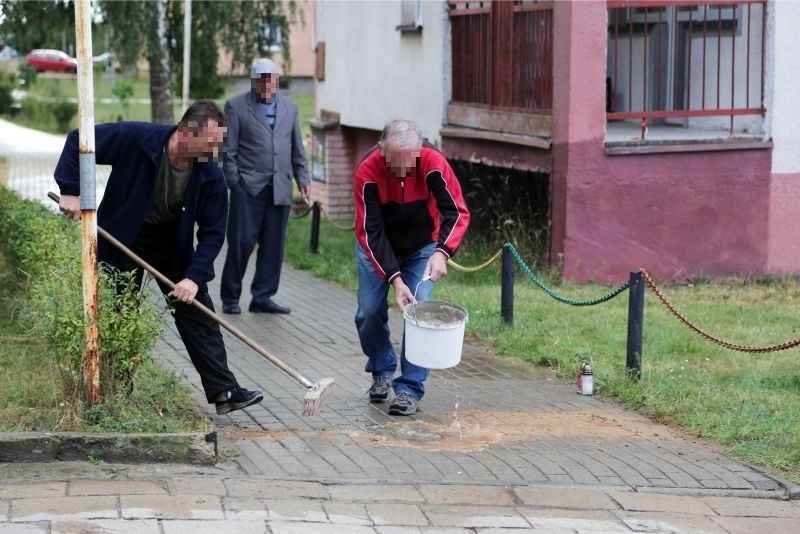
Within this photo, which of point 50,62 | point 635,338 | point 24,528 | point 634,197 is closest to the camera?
point 24,528

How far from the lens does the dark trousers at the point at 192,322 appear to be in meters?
6.57

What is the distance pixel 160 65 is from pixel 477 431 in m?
17.1

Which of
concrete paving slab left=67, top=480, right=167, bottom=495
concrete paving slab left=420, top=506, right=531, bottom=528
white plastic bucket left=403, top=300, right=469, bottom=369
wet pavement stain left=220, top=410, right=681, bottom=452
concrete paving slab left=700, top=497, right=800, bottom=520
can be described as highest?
white plastic bucket left=403, top=300, right=469, bottom=369

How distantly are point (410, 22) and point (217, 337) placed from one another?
27.6 feet

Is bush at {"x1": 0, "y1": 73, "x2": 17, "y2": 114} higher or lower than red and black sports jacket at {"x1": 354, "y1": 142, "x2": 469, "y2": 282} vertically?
higher

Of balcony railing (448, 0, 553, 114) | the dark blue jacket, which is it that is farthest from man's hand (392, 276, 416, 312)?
balcony railing (448, 0, 553, 114)

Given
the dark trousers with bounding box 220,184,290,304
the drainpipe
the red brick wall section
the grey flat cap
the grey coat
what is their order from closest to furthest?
the drainpipe
the grey flat cap
the grey coat
the dark trousers with bounding box 220,184,290,304
the red brick wall section

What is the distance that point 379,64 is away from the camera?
52.1 ft

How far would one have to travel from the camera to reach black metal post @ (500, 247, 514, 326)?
9383 millimetres

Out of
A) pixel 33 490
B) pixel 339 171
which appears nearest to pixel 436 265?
pixel 33 490

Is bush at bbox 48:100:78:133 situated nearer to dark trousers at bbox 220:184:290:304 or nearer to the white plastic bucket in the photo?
dark trousers at bbox 220:184:290:304

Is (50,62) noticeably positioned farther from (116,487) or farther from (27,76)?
(116,487)

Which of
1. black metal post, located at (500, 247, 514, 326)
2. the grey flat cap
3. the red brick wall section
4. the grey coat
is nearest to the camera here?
black metal post, located at (500, 247, 514, 326)

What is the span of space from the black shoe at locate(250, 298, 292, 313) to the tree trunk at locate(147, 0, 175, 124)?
12.8 m
